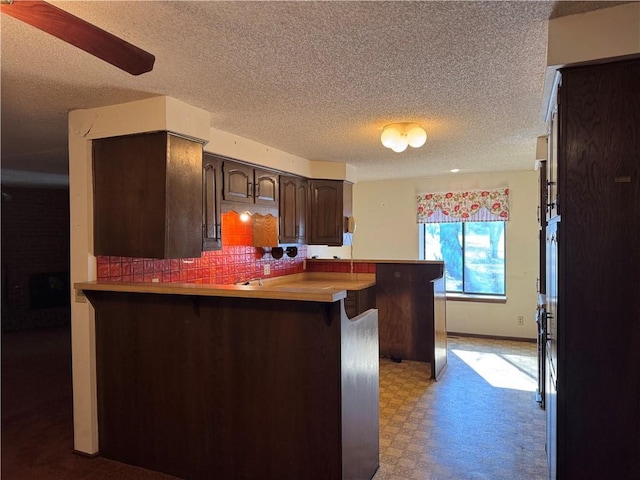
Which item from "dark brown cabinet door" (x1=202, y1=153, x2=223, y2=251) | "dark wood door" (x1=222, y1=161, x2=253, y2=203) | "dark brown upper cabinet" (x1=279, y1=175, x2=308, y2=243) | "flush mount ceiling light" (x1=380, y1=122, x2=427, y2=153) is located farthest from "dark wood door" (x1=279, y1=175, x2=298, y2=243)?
"flush mount ceiling light" (x1=380, y1=122, x2=427, y2=153)

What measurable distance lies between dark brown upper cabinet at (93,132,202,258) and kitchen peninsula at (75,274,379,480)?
1.02 ft

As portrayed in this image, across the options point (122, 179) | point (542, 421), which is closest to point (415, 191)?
point (542, 421)

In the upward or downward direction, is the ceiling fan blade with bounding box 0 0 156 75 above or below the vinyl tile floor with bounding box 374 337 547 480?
above

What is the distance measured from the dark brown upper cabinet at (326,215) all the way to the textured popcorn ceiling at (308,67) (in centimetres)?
130

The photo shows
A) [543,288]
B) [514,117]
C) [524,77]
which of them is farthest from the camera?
[543,288]

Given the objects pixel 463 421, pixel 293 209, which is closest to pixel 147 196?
pixel 293 209

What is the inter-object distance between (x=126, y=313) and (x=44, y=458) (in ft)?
3.74

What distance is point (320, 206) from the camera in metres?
5.01

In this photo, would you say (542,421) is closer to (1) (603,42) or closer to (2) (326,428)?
(2) (326,428)

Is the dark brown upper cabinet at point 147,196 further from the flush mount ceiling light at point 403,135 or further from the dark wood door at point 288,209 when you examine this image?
the dark wood door at point 288,209

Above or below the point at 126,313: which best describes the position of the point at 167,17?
above

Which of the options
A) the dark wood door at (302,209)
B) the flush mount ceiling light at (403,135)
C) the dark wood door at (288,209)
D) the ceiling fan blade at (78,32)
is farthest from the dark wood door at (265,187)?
the ceiling fan blade at (78,32)

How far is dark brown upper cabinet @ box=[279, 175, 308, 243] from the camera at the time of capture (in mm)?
4488

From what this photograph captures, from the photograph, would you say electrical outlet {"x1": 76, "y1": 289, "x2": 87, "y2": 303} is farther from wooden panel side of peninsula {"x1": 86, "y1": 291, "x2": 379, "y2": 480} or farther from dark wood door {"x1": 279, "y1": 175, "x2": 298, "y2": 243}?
dark wood door {"x1": 279, "y1": 175, "x2": 298, "y2": 243}
